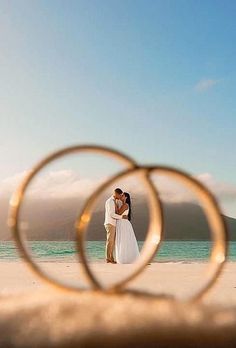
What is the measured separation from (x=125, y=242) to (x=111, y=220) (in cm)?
69

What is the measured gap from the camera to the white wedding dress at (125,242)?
33.2ft

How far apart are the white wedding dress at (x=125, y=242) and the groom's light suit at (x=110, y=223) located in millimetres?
104

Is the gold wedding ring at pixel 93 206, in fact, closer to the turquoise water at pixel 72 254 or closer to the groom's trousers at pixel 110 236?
the groom's trousers at pixel 110 236

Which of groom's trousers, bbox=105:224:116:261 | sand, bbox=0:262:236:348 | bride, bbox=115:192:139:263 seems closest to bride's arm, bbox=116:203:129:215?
bride, bbox=115:192:139:263

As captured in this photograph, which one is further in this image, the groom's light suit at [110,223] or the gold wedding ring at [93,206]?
the groom's light suit at [110,223]

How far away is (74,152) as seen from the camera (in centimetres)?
260

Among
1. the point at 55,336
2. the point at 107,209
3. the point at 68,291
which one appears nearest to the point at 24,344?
the point at 55,336

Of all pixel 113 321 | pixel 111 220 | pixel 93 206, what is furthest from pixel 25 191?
pixel 111 220

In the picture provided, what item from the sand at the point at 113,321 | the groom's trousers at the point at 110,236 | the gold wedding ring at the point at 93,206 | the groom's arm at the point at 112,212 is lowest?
the sand at the point at 113,321

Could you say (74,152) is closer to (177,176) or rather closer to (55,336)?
(177,176)

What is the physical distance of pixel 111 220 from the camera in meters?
9.76

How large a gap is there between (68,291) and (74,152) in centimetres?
66

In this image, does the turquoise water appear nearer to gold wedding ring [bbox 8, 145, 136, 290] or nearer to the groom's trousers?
the groom's trousers

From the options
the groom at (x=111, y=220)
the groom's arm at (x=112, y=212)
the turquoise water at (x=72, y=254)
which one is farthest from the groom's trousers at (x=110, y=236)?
the turquoise water at (x=72, y=254)
